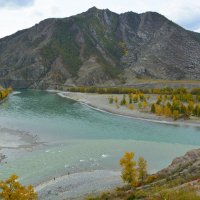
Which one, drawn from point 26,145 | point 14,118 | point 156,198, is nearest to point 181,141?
point 26,145

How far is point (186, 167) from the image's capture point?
4375cm

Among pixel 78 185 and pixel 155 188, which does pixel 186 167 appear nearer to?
pixel 155 188

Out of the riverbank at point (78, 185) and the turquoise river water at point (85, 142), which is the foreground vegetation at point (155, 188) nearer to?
the riverbank at point (78, 185)

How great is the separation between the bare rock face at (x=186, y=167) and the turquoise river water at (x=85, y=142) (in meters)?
11.2

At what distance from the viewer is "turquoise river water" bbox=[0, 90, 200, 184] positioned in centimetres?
6028

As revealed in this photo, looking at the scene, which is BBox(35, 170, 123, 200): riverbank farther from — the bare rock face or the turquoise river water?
the bare rock face

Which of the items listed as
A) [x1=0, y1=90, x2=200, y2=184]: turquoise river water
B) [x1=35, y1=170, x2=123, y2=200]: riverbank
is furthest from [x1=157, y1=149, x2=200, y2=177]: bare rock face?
[x1=0, y1=90, x2=200, y2=184]: turquoise river water

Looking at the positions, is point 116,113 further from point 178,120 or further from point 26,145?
point 26,145

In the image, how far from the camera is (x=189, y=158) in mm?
49219

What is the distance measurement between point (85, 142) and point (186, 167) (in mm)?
41064

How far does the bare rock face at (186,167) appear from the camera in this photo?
1564 inches

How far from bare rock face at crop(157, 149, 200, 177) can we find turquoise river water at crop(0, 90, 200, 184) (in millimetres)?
11199

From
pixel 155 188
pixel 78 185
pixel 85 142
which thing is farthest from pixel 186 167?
Result: pixel 85 142

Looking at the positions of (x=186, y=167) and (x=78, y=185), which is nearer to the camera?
(x=186, y=167)
